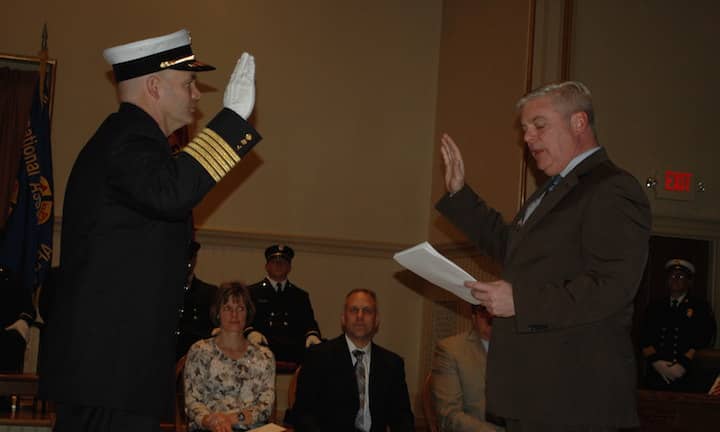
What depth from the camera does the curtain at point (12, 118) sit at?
758cm

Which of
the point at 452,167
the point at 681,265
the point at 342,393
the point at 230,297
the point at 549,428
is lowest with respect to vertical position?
the point at 342,393

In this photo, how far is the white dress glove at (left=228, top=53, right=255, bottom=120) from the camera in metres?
2.31

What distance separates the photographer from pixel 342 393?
4738mm

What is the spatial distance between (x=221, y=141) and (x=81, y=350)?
0.59 metres

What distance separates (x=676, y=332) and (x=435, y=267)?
205 inches

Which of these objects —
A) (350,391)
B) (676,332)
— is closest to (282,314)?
(350,391)

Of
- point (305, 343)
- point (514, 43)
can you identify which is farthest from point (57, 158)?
point (514, 43)

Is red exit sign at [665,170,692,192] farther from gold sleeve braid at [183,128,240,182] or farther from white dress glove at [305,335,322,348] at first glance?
gold sleeve braid at [183,128,240,182]

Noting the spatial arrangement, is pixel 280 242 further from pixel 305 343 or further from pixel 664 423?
pixel 664 423

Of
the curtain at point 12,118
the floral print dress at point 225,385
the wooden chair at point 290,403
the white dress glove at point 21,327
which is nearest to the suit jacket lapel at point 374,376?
the wooden chair at point 290,403

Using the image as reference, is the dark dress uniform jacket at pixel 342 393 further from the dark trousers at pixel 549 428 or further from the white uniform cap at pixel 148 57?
the white uniform cap at pixel 148 57

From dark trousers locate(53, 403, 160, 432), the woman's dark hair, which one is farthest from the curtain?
dark trousers locate(53, 403, 160, 432)

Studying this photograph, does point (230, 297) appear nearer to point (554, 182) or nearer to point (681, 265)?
point (554, 182)

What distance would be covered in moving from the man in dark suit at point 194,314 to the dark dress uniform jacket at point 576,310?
178 inches
